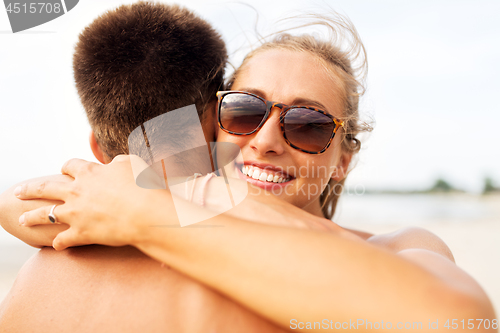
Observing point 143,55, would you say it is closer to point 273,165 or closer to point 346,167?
point 273,165

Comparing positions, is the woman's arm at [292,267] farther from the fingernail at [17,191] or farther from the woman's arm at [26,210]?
the fingernail at [17,191]

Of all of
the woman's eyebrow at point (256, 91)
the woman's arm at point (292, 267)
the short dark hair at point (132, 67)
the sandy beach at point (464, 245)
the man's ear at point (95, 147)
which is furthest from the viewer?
the sandy beach at point (464, 245)

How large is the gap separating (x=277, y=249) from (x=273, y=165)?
4.00 ft

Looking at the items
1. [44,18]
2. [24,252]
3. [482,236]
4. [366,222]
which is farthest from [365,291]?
[366,222]

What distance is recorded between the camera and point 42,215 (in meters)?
1.57

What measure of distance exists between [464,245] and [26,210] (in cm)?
1122

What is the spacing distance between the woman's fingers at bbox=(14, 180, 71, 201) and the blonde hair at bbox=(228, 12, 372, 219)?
1.41 metres

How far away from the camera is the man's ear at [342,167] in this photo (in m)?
3.04

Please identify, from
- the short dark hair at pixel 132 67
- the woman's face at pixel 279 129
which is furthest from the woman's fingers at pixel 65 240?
the woman's face at pixel 279 129

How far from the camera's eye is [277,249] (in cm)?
119

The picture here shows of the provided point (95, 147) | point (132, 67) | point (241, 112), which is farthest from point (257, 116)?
point (95, 147)

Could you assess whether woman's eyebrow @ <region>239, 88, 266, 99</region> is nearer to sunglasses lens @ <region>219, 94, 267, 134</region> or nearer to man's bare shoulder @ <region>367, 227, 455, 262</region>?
sunglasses lens @ <region>219, 94, 267, 134</region>

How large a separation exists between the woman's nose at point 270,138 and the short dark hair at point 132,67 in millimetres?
525

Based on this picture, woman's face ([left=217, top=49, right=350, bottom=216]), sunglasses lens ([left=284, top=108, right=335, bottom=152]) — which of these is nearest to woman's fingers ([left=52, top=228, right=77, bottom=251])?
woman's face ([left=217, top=49, right=350, bottom=216])
